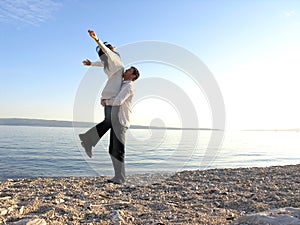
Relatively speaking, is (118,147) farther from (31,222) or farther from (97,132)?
(31,222)

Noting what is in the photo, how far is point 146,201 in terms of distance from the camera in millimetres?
4703

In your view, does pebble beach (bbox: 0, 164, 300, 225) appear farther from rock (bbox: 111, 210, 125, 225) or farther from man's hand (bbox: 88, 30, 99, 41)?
man's hand (bbox: 88, 30, 99, 41)

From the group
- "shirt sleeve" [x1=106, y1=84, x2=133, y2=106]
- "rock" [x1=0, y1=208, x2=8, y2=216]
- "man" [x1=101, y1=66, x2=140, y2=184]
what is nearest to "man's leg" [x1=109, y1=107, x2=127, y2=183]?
"man" [x1=101, y1=66, x2=140, y2=184]

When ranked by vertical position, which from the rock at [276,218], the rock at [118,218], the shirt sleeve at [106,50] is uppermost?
the shirt sleeve at [106,50]

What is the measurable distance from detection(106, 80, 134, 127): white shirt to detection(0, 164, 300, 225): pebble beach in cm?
136

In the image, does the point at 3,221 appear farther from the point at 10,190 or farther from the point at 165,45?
the point at 165,45

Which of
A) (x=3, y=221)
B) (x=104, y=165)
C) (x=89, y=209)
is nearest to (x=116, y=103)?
(x=89, y=209)

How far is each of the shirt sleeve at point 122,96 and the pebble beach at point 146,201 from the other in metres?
1.66

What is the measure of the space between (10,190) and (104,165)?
659 centimetres

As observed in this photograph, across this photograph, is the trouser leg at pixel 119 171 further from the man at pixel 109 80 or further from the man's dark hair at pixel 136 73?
the man's dark hair at pixel 136 73

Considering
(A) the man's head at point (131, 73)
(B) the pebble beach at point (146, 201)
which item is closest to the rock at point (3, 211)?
(B) the pebble beach at point (146, 201)

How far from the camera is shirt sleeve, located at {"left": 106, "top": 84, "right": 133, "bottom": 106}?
5875 mm

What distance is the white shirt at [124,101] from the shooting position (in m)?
5.89

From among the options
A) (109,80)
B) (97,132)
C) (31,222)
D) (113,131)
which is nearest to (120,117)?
Answer: (113,131)
